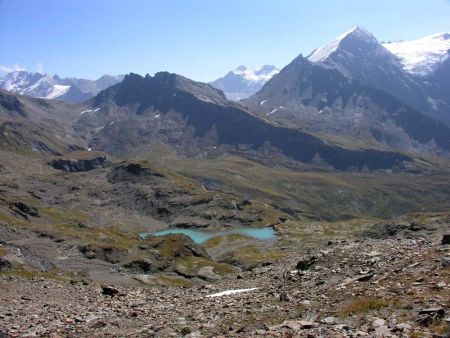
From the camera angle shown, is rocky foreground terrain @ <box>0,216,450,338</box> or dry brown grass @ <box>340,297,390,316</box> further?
dry brown grass @ <box>340,297,390,316</box>

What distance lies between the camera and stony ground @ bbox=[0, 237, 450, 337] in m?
23.7

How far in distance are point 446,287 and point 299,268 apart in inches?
865

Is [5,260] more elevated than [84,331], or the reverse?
[84,331]

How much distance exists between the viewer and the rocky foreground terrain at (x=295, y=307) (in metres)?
23.8

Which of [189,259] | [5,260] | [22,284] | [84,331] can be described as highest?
[84,331]

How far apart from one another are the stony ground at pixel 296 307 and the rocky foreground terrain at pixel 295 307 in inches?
2.4

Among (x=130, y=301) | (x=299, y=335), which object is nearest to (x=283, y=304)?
(x=299, y=335)

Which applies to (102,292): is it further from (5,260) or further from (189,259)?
(189,259)

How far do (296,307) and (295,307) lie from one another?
73 mm

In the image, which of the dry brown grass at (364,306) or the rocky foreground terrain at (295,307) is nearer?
the rocky foreground terrain at (295,307)

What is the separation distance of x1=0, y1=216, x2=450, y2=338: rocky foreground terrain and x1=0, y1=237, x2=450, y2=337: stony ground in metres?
0.06

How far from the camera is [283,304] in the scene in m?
33.1

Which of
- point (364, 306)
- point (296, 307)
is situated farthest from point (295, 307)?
point (364, 306)

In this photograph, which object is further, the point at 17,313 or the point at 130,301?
the point at 130,301
